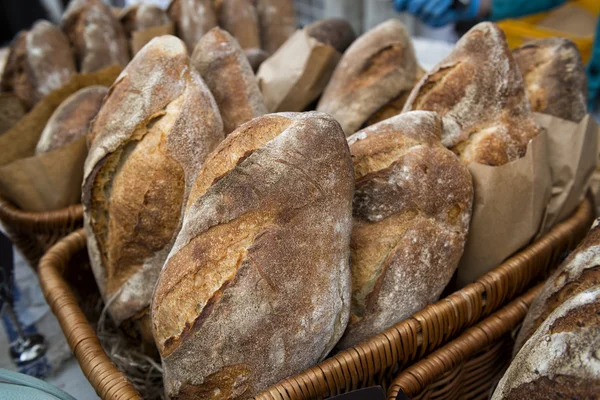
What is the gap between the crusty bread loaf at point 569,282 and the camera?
2.64 feet

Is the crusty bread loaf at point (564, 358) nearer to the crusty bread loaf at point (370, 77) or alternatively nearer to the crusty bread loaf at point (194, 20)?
the crusty bread loaf at point (370, 77)

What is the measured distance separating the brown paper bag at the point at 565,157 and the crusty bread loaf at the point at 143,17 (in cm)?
136

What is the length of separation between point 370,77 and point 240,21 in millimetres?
807

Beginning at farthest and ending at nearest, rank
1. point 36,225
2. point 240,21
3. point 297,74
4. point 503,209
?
1. point 240,21
2. point 297,74
3. point 36,225
4. point 503,209

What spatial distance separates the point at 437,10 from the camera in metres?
2.04

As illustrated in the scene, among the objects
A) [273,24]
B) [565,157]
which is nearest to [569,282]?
[565,157]

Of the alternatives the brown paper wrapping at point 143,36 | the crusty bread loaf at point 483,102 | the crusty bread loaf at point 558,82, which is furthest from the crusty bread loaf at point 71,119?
the crusty bread loaf at point 558,82

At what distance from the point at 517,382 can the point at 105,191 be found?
867 millimetres

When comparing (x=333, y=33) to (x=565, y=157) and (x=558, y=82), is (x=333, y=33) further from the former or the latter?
(x=565, y=157)

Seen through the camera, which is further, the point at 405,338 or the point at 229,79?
the point at 229,79

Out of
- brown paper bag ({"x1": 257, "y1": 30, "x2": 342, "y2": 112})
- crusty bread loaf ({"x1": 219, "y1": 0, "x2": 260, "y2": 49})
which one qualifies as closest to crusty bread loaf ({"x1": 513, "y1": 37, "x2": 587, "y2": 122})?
brown paper bag ({"x1": 257, "y1": 30, "x2": 342, "y2": 112})

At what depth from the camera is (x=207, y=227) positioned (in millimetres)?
815

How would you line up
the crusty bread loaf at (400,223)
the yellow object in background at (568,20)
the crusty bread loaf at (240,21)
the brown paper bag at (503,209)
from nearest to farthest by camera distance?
the crusty bread loaf at (400,223), the brown paper bag at (503,209), the crusty bread loaf at (240,21), the yellow object in background at (568,20)

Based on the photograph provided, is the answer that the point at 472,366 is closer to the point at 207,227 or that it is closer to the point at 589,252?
the point at 589,252
